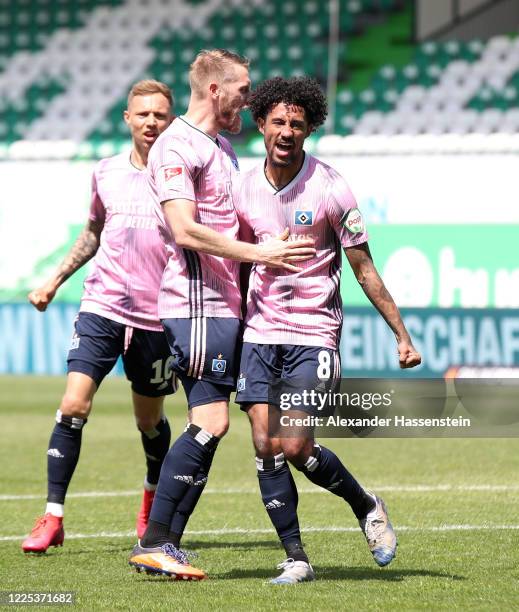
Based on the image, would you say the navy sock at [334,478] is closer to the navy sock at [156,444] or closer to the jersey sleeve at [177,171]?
the jersey sleeve at [177,171]

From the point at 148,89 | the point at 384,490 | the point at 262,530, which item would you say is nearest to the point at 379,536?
the point at 262,530

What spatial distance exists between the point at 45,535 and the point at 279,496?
4.38ft

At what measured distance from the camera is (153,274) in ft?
21.8

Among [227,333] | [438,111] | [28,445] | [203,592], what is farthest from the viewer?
[438,111]

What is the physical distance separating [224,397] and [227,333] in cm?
27

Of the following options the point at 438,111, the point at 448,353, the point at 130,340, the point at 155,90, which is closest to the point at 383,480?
the point at 130,340

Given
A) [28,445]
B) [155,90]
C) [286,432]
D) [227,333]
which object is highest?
[155,90]

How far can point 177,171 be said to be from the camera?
5199 millimetres

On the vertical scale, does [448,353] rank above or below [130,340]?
below

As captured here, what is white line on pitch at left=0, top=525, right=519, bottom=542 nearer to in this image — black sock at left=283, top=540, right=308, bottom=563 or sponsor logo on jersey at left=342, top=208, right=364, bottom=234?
black sock at left=283, top=540, right=308, bottom=563

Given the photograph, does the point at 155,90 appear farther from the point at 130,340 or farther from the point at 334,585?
the point at 334,585

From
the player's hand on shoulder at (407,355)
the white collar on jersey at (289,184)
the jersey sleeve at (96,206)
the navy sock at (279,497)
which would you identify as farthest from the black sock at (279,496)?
the jersey sleeve at (96,206)

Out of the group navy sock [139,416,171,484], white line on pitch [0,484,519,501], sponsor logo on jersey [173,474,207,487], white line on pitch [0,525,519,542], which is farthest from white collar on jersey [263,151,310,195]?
white line on pitch [0,484,519,501]

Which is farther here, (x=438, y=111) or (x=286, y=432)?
(x=438, y=111)
